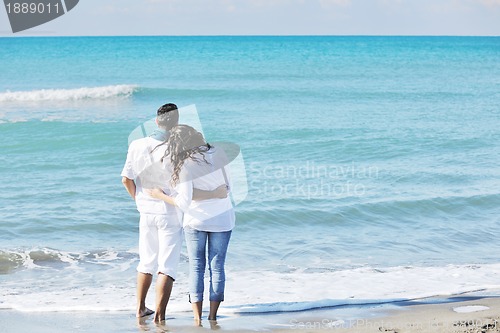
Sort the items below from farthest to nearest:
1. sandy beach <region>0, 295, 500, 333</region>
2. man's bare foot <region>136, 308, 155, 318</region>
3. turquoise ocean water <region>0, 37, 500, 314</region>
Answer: turquoise ocean water <region>0, 37, 500, 314</region> < man's bare foot <region>136, 308, 155, 318</region> < sandy beach <region>0, 295, 500, 333</region>

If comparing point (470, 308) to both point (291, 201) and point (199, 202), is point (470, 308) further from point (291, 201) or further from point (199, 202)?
point (291, 201)

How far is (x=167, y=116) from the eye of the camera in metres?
5.60

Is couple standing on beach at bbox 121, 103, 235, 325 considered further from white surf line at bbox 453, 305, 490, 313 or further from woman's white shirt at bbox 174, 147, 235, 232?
white surf line at bbox 453, 305, 490, 313

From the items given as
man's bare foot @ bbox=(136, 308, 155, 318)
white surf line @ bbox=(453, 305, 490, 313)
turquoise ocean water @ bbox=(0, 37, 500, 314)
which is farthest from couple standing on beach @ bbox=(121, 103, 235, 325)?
white surf line @ bbox=(453, 305, 490, 313)

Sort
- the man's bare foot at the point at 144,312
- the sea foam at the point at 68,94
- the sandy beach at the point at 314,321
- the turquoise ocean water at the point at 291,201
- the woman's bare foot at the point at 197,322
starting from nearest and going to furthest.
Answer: the sandy beach at the point at 314,321 < the woman's bare foot at the point at 197,322 < the man's bare foot at the point at 144,312 < the turquoise ocean water at the point at 291,201 < the sea foam at the point at 68,94

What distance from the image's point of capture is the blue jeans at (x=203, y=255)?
566cm

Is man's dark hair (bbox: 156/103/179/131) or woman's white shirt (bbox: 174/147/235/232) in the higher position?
man's dark hair (bbox: 156/103/179/131)

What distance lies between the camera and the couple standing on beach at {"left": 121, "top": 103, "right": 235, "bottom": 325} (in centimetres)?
554

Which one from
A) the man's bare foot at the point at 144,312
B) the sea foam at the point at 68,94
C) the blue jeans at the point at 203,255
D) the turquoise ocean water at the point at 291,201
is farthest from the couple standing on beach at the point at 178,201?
the sea foam at the point at 68,94

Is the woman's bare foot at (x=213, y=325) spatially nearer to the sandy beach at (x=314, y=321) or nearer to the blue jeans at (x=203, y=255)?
the sandy beach at (x=314, y=321)

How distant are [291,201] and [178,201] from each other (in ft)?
18.4

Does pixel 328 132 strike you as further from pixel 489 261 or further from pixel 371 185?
pixel 489 261

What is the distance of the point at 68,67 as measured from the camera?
146 feet

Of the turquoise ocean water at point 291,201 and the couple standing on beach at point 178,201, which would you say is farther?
the turquoise ocean water at point 291,201
